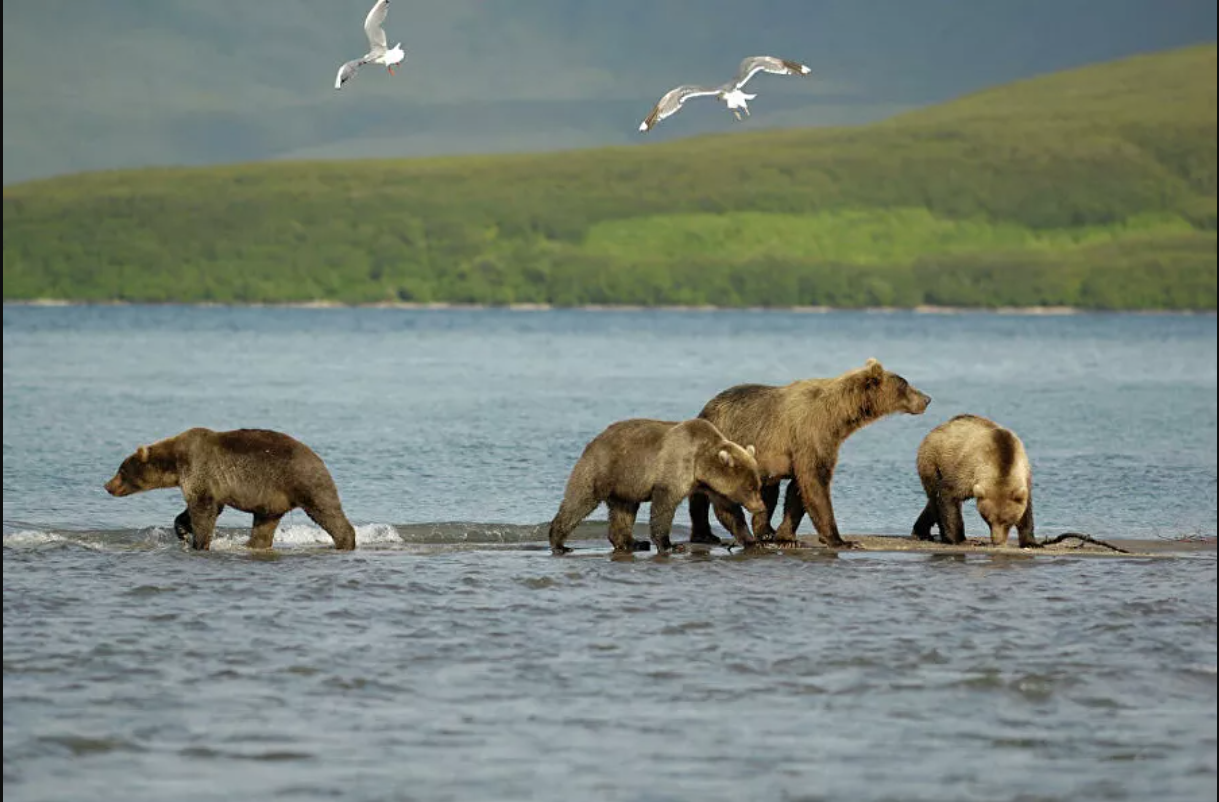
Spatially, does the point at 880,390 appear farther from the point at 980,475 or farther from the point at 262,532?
the point at 262,532

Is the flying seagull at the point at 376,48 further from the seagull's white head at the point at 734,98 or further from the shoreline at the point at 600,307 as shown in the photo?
the shoreline at the point at 600,307

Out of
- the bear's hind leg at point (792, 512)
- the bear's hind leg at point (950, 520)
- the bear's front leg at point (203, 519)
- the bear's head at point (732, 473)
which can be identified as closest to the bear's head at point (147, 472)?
the bear's front leg at point (203, 519)

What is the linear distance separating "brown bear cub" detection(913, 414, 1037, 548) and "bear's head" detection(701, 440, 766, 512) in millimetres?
1544

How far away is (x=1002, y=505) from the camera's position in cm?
1600

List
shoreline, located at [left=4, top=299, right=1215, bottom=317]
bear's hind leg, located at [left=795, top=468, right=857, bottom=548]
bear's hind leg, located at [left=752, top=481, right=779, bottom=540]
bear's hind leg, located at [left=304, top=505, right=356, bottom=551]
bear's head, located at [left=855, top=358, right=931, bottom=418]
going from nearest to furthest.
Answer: bear's hind leg, located at [left=304, top=505, right=356, bottom=551] < bear's hind leg, located at [left=752, top=481, right=779, bottom=540] < bear's hind leg, located at [left=795, top=468, right=857, bottom=548] < bear's head, located at [left=855, top=358, right=931, bottom=418] < shoreline, located at [left=4, top=299, right=1215, bottom=317]

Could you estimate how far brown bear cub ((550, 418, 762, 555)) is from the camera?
15.5 m

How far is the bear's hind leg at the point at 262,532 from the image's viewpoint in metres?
15.8

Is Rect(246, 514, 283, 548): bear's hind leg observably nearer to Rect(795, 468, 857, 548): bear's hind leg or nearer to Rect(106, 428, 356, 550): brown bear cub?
Rect(106, 428, 356, 550): brown bear cub

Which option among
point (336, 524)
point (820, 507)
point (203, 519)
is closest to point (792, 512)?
point (820, 507)

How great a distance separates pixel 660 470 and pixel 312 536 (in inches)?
143

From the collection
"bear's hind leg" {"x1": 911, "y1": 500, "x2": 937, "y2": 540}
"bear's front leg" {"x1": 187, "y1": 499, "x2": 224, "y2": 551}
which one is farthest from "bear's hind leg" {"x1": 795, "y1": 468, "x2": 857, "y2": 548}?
"bear's front leg" {"x1": 187, "y1": 499, "x2": 224, "y2": 551}

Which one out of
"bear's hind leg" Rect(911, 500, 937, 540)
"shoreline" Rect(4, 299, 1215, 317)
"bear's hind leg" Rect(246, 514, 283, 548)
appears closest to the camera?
"bear's hind leg" Rect(246, 514, 283, 548)

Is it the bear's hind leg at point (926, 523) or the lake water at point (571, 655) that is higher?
the bear's hind leg at point (926, 523)

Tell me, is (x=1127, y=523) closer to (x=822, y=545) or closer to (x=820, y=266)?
(x=822, y=545)
